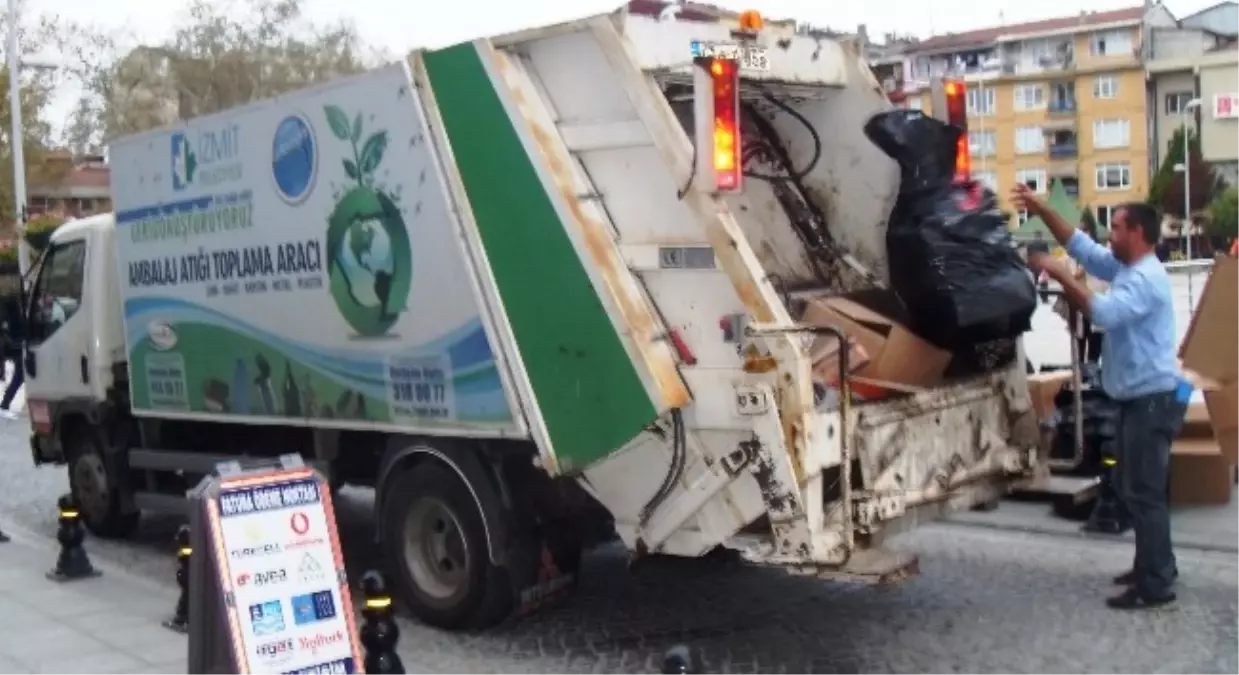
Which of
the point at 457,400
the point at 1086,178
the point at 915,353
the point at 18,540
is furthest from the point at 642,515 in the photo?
the point at 1086,178

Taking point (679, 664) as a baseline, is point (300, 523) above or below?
above

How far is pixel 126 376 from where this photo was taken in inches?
354

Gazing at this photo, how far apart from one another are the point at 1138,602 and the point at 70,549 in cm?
611

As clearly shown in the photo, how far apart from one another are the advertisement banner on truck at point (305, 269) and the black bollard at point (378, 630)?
103cm

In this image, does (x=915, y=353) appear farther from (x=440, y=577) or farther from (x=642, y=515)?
(x=440, y=577)

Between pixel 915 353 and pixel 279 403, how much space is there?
3.45 m

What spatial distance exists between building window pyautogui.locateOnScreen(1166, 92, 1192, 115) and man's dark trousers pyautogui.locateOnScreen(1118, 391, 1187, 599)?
71.8 m

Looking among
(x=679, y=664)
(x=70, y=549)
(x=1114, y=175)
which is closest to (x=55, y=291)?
(x=70, y=549)

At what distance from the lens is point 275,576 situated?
4965 millimetres

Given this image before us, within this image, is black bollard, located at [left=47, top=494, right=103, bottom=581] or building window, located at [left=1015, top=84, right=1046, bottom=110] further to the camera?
building window, located at [left=1015, top=84, right=1046, bottom=110]

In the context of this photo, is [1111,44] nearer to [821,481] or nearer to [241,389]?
[241,389]

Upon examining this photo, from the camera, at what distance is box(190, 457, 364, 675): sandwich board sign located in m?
4.82

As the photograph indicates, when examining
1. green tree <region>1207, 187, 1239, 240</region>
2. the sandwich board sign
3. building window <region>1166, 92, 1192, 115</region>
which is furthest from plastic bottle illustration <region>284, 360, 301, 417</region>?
building window <region>1166, 92, 1192, 115</region>

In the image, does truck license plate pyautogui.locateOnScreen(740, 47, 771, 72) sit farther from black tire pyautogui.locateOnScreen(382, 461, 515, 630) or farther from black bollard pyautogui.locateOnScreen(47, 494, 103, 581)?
black bollard pyautogui.locateOnScreen(47, 494, 103, 581)
